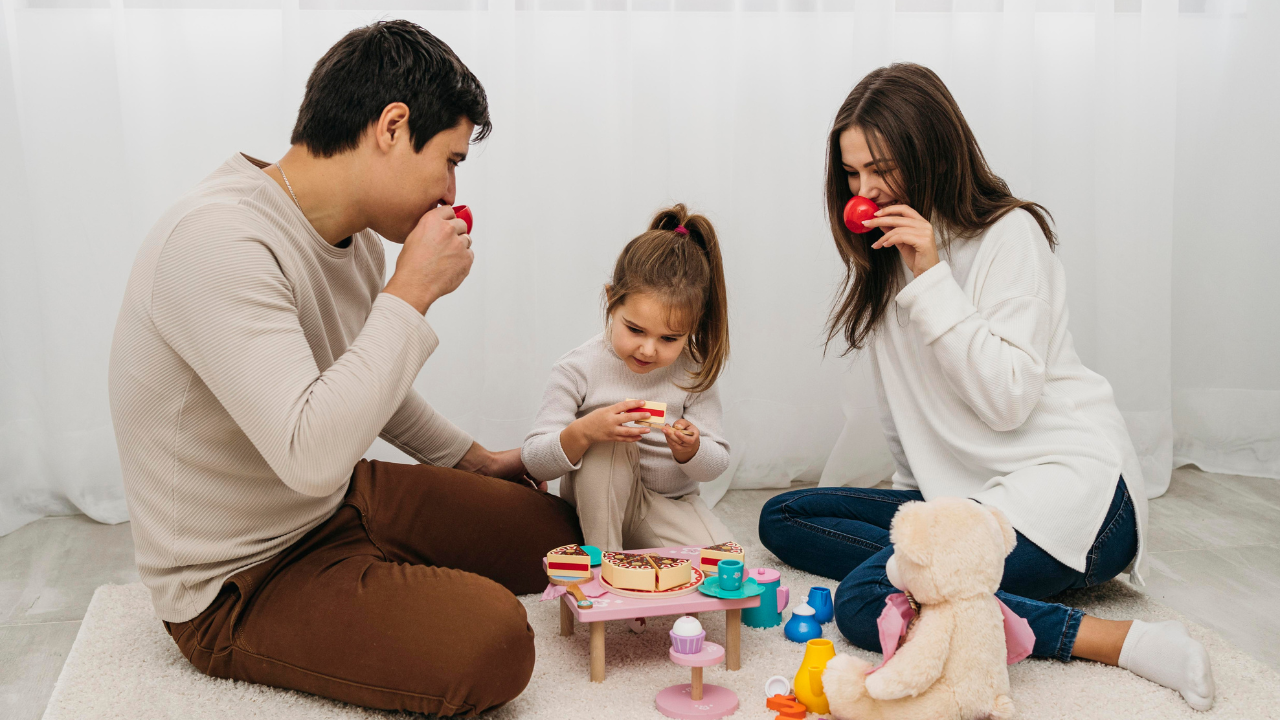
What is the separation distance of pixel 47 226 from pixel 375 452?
29.9 inches

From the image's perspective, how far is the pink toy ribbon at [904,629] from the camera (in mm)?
1084

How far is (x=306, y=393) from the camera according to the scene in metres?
1.02

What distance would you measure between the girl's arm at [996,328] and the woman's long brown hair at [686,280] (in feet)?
0.96

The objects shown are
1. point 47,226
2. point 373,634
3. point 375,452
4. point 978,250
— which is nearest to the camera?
point 373,634

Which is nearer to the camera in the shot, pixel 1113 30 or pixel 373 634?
pixel 373 634

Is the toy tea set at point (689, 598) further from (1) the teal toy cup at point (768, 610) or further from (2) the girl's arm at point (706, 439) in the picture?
(2) the girl's arm at point (706, 439)

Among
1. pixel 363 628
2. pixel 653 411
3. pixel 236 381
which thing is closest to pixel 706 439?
pixel 653 411

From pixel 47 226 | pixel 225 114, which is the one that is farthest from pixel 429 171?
pixel 47 226

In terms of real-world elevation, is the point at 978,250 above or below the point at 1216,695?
above

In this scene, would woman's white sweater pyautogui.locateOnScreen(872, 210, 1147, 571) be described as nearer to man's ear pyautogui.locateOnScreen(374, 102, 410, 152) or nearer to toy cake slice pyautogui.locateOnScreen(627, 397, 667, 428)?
toy cake slice pyautogui.locateOnScreen(627, 397, 667, 428)

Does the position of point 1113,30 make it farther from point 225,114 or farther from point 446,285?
point 225,114

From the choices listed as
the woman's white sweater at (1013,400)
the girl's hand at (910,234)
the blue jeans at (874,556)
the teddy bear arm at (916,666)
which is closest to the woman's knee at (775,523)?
the blue jeans at (874,556)

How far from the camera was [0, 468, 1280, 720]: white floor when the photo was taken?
1331mm

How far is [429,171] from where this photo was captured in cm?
117
